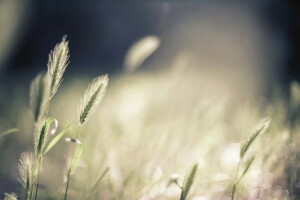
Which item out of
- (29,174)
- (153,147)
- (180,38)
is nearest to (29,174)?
(29,174)

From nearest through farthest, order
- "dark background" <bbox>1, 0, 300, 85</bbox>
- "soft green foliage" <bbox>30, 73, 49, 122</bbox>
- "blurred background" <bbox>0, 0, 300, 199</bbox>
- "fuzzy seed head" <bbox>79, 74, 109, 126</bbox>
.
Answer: "soft green foliage" <bbox>30, 73, 49, 122</bbox> < "fuzzy seed head" <bbox>79, 74, 109, 126</bbox> < "blurred background" <bbox>0, 0, 300, 199</bbox> < "dark background" <bbox>1, 0, 300, 85</bbox>

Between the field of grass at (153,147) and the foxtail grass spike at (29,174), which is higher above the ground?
the field of grass at (153,147)

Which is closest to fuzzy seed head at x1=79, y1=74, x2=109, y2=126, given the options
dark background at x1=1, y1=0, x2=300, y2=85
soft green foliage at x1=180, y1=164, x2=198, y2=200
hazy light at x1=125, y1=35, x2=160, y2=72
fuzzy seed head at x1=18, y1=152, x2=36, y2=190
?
fuzzy seed head at x1=18, y1=152, x2=36, y2=190

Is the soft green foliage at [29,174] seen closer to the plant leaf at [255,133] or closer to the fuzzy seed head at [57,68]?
the fuzzy seed head at [57,68]

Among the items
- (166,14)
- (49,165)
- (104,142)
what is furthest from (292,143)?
(166,14)

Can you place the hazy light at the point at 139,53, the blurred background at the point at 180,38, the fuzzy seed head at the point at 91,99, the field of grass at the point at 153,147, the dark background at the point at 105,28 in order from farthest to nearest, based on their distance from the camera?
1. the dark background at the point at 105,28
2. the blurred background at the point at 180,38
3. the hazy light at the point at 139,53
4. the field of grass at the point at 153,147
5. the fuzzy seed head at the point at 91,99

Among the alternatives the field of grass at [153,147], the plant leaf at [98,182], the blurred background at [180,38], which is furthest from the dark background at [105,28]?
the plant leaf at [98,182]

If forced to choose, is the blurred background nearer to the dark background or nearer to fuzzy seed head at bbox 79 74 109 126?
the dark background
